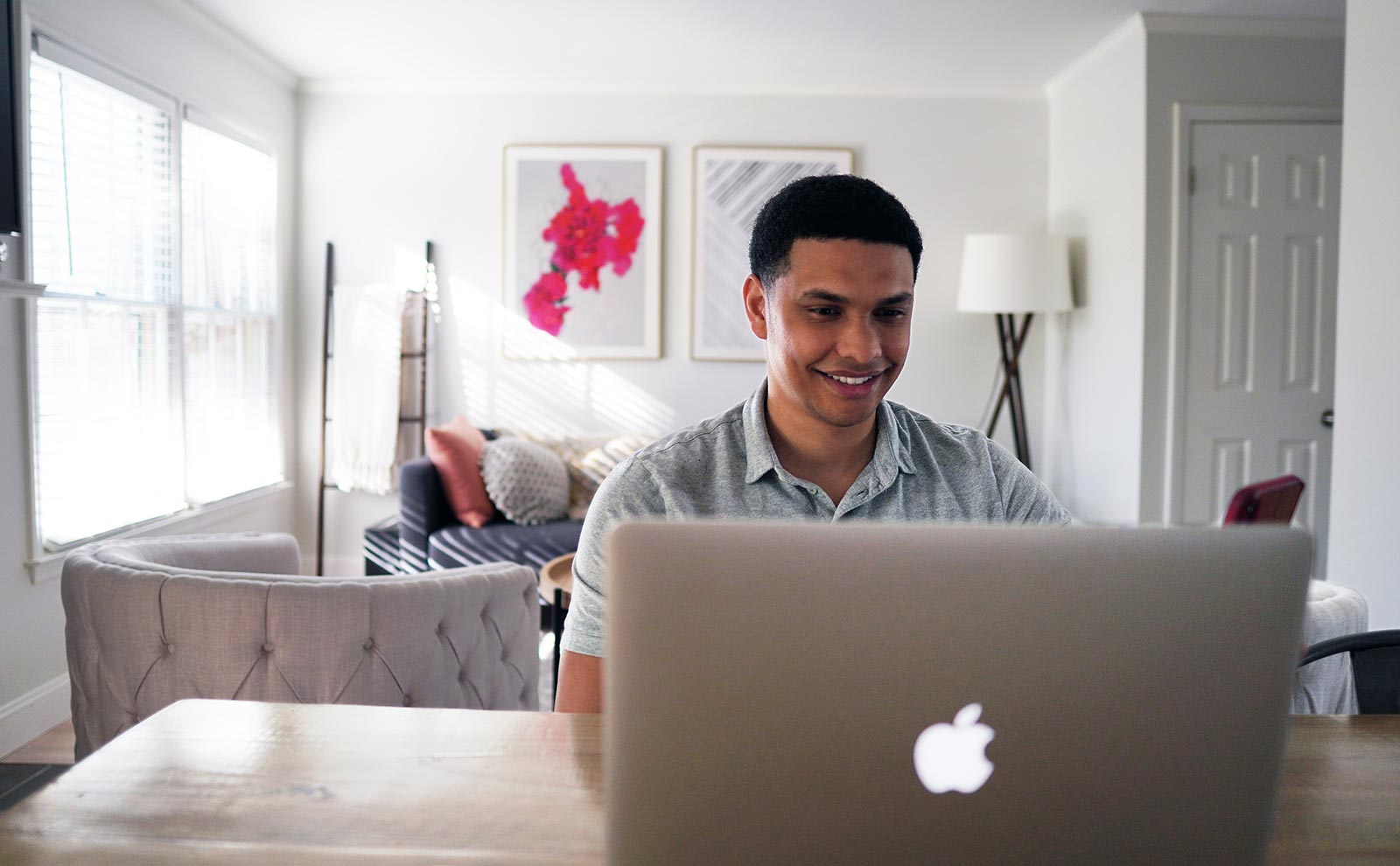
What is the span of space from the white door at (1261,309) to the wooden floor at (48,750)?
13.7 ft

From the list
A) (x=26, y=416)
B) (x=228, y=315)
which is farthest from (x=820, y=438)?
(x=228, y=315)

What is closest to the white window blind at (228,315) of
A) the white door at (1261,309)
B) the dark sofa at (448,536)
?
the dark sofa at (448,536)

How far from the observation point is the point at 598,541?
118cm

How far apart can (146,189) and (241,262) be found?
3.03ft

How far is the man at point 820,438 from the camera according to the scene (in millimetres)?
1215

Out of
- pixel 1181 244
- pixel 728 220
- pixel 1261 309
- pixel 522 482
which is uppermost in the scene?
pixel 728 220

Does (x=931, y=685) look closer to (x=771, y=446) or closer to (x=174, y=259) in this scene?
(x=771, y=446)

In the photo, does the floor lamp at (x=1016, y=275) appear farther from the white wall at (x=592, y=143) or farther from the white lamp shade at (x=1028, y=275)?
the white wall at (x=592, y=143)

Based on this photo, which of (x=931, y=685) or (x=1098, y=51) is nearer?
(x=931, y=685)

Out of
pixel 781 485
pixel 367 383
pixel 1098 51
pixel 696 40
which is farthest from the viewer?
pixel 367 383

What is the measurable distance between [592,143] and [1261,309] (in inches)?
125

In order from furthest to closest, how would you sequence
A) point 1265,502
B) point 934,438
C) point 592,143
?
point 592,143
point 1265,502
point 934,438

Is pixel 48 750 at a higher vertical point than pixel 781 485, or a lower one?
lower

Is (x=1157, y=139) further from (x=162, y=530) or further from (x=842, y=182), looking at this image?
(x=162, y=530)
